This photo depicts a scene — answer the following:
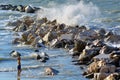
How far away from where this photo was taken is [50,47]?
30.0 m

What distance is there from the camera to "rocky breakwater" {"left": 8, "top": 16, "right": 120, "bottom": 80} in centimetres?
2208

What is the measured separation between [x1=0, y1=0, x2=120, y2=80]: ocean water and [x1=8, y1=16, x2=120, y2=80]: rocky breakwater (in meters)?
0.58

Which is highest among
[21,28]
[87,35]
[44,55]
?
[21,28]

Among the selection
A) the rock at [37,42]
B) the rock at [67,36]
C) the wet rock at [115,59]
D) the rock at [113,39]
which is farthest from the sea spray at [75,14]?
the wet rock at [115,59]

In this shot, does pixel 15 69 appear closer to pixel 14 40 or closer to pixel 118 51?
pixel 118 51

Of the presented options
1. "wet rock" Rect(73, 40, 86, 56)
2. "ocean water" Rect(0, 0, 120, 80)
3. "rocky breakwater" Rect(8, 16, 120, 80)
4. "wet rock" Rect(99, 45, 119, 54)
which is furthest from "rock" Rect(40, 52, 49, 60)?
"wet rock" Rect(99, 45, 119, 54)

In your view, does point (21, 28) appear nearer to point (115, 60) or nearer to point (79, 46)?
point (79, 46)

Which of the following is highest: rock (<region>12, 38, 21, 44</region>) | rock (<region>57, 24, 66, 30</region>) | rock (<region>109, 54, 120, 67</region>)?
rock (<region>57, 24, 66, 30</region>)

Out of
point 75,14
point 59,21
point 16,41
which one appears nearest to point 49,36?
point 16,41

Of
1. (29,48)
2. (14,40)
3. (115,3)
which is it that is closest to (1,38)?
(14,40)

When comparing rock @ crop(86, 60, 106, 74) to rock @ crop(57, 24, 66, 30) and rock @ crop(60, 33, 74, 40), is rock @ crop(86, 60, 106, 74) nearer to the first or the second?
rock @ crop(60, 33, 74, 40)

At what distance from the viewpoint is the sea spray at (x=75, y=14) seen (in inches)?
1574

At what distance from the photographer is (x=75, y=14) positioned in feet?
143

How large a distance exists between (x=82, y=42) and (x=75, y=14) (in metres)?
16.1
